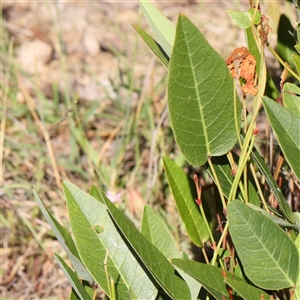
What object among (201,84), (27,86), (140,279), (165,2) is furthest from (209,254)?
(165,2)

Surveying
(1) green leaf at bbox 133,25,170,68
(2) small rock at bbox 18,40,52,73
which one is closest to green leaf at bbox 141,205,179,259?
(1) green leaf at bbox 133,25,170,68

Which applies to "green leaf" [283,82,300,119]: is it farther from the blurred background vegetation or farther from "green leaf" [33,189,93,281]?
the blurred background vegetation

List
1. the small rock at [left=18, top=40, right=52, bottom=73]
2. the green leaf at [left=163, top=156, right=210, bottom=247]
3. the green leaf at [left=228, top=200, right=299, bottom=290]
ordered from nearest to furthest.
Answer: the green leaf at [left=228, top=200, right=299, bottom=290]
the green leaf at [left=163, top=156, right=210, bottom=247]
the small rock at [left=18, top=40, right=52, bottom=73]

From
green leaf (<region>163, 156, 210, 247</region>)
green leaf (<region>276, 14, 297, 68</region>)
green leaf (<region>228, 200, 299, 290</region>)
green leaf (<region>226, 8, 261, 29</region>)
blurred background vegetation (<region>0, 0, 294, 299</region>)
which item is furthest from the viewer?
A: blurred background vegetation (<region>0, 0, 294, 299</region>)

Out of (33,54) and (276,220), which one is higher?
(276,220)

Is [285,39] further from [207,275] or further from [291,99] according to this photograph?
[207,275]

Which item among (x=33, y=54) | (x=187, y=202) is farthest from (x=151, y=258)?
(x=33, y=54)
